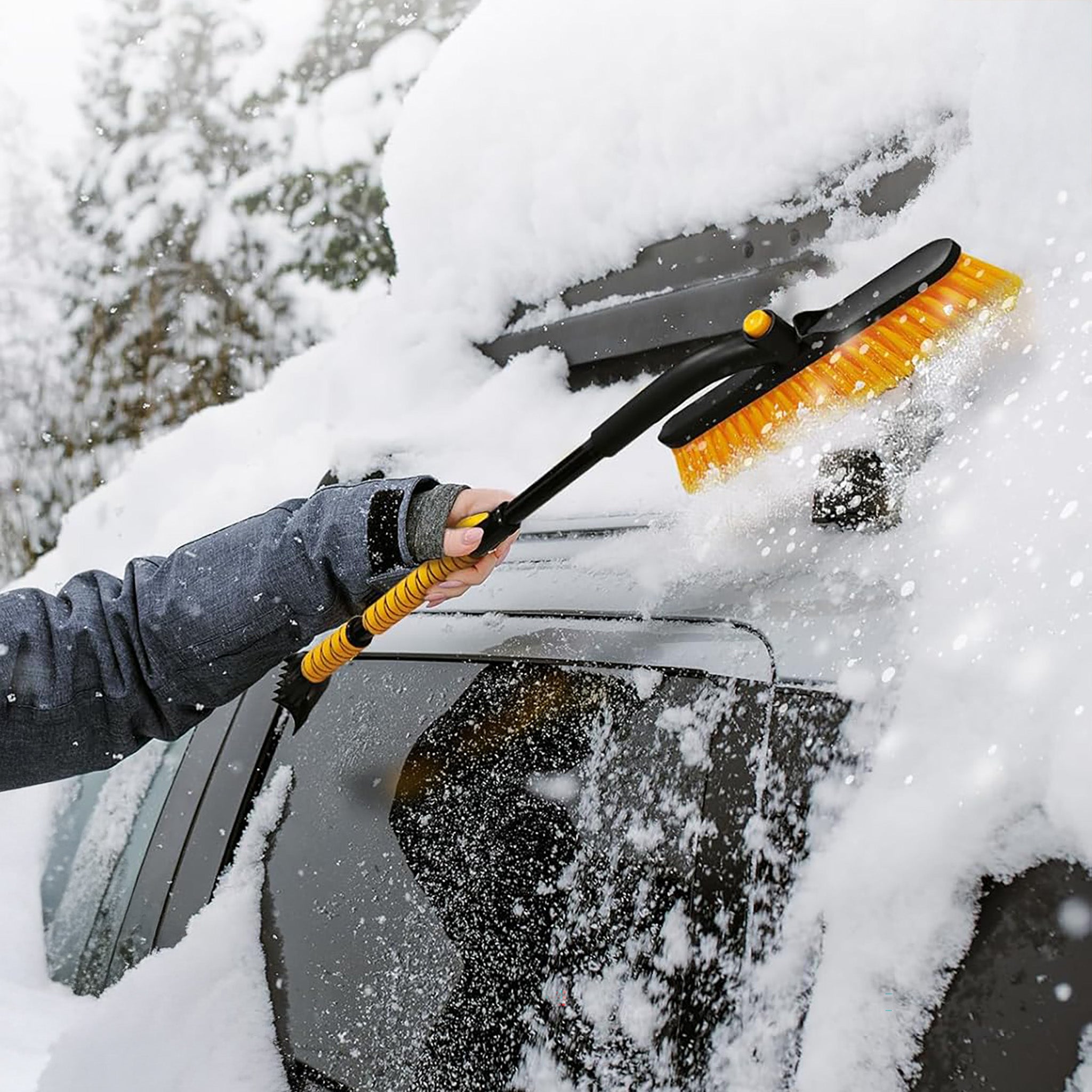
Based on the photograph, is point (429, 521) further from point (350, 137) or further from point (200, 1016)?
point (350, 137)

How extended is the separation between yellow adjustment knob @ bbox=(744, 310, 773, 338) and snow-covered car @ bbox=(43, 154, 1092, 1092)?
0.65 ft

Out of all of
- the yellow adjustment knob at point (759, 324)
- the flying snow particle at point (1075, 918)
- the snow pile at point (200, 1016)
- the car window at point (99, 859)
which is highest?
the yellow adjustment knob at point (759, 324)

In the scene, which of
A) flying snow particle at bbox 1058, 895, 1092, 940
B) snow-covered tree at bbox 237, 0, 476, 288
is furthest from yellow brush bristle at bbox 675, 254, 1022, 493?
snow-covered tree at bbox 237, 0, 476, 288

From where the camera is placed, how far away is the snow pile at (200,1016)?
152 centimetres

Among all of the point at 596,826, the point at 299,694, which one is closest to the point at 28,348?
the point at 299,694

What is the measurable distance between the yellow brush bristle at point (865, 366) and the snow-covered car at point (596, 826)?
0.38 feet

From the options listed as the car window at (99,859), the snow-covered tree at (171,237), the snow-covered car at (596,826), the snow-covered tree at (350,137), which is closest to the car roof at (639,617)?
the snow-covered car at (596,826)

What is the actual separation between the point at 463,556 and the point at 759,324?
1.63 feet

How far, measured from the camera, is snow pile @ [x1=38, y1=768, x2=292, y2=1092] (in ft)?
4.98

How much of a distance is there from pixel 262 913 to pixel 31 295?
30.7ft

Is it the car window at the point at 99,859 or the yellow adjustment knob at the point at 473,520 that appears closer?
the yellow adjustment knob at the point at 473,520

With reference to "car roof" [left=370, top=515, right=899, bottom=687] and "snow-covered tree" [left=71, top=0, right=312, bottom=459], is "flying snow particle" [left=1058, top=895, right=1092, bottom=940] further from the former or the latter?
"snow-covered tree" [left=71, top=0, right=312, bottom=459]

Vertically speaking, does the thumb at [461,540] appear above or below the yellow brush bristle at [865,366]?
below

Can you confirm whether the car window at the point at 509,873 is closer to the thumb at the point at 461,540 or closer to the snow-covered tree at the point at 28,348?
the thumb at the point at 461,540
